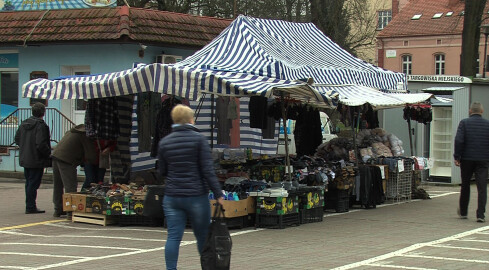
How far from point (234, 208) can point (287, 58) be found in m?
4.14

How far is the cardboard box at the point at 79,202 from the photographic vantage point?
41.2 feet

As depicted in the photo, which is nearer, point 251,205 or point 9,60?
point 251,205

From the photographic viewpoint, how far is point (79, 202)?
12.6 metres

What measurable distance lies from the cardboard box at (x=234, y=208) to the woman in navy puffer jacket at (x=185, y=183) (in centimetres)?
394

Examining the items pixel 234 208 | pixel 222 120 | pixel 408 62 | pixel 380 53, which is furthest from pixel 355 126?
pixel 380 53

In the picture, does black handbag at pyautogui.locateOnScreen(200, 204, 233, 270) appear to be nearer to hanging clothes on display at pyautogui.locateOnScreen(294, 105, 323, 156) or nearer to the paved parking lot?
the paved parking lot

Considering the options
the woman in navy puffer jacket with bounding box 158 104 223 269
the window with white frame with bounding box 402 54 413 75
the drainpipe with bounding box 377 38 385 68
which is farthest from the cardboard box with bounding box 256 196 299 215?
the window with white frame with bounding box 402 54 413 75

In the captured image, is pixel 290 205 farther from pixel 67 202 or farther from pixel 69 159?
pixel 69 159

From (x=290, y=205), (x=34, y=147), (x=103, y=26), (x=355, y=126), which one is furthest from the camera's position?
(x=103, y=26)

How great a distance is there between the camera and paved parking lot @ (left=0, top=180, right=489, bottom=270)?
8969mm

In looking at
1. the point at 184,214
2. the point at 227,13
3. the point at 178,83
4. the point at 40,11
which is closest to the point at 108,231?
the point at 178,83

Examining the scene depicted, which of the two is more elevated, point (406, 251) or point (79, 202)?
point (79, 202)

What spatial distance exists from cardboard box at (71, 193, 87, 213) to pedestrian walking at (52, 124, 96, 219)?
381 millimetres

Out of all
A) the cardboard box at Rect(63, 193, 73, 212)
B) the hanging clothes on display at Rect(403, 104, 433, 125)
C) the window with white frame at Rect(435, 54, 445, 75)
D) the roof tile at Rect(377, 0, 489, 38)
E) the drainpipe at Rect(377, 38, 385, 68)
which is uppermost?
the roof tile at Rect(377, 0, 489, 38)
